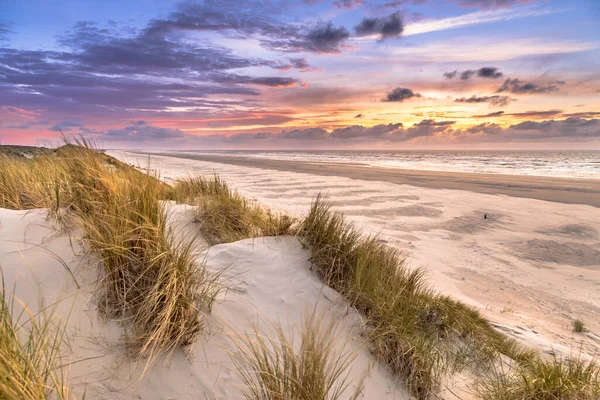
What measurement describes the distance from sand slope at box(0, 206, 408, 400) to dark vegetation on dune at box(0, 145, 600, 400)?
12 centimetres

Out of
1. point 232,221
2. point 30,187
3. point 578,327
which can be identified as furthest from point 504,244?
point 30,187

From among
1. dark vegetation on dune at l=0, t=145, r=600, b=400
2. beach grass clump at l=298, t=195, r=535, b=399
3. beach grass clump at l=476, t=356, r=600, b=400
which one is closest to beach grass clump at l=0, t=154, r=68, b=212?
dark vegetation on dune at l=0, t=145, r=600, b=400

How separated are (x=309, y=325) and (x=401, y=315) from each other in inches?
54.1

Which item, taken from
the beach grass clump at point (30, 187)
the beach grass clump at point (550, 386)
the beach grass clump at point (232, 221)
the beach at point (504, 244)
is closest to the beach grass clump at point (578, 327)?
the beach at point (504, 244)

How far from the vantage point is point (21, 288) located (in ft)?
8.32

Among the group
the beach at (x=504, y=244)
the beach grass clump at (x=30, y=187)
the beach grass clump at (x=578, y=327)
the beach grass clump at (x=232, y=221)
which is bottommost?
the beach grass clump at (x=578, y=327)

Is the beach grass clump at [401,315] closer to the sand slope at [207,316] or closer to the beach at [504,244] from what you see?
the sand slope at [207,316]

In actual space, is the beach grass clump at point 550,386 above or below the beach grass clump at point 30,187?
below

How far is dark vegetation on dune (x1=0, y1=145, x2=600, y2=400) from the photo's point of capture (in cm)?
237

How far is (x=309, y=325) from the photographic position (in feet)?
7.29

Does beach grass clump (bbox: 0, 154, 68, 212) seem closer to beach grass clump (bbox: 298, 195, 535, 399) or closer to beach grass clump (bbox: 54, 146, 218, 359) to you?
beach grass clump (bbox: 54, 146, 218, 359)

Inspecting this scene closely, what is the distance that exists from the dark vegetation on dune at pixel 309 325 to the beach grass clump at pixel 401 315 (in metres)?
0.01

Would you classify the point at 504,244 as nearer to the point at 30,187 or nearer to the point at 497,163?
the point at 30,187

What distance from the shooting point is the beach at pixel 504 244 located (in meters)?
4.76
